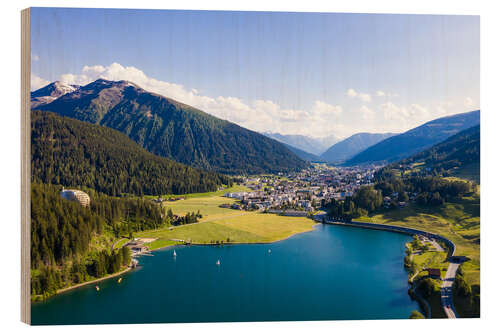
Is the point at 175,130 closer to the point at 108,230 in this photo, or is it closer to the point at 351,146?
the point at 108,230

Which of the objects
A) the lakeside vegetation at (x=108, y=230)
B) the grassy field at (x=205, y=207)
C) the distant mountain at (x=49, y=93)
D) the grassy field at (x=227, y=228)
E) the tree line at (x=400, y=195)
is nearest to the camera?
the lakeside vegetation at (x=108, y=230)

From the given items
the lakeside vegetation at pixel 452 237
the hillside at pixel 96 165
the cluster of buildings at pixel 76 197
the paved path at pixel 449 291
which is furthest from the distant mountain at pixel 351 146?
the paved path at pixel 449 291

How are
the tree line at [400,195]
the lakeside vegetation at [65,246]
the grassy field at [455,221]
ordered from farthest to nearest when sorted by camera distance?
the tree line at [400,195], the grassy field at [455,221], the lakeside vegetation at [65,246]

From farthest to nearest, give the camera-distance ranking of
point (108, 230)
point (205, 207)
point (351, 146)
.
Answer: point (351, 146), point (205, 207), point (108, 230)

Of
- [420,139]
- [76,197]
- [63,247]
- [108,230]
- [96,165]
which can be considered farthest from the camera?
[420,139]

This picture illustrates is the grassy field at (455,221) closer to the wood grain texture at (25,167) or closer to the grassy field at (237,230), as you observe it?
the grassy field at (237,230)

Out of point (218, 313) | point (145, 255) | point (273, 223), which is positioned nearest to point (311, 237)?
point (273, 223)

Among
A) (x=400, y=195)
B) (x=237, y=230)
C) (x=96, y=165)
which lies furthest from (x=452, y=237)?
(x=96, y=165)
